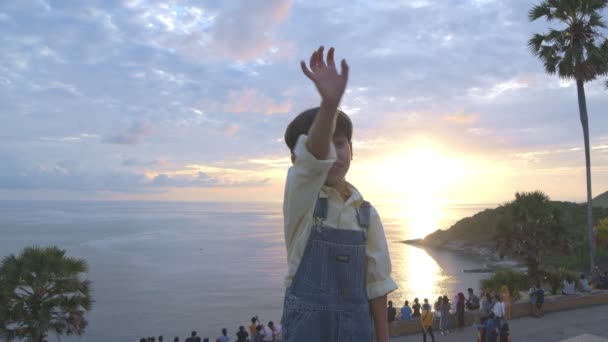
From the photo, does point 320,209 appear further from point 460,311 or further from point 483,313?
point 483,313

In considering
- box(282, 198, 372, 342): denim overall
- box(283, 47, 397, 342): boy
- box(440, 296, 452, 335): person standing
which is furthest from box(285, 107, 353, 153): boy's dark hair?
box(440, 296, 452, 335): person standing

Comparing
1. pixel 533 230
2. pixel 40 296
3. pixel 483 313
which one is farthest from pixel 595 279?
pixel 40 296

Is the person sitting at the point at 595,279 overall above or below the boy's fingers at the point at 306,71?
below

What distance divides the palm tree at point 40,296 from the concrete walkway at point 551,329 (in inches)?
350

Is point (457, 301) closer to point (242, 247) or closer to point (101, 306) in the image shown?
point (101, 306)

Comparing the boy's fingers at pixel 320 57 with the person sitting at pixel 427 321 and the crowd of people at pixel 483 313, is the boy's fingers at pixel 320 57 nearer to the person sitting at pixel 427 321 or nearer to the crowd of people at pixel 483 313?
the crowd of people at pixel 483 313

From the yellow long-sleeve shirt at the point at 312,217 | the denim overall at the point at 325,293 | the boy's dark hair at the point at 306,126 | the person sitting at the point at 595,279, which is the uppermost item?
the boy's dark hair at the point at 306,126

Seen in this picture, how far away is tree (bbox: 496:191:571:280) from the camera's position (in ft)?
59.2

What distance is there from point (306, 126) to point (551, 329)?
40.2 feet

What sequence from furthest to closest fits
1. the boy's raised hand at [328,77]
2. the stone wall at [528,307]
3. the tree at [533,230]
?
the tree at [533,230] → the stone wall at [528,307] → the boy's raised hand at [328,77]

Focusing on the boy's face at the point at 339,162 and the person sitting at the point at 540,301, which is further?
the person sitting at the point at 540,301

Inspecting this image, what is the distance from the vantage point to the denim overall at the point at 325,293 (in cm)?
172

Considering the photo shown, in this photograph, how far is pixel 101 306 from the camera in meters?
40.0

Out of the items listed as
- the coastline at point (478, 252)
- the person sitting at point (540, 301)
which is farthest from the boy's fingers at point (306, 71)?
the coastline at point (478, 252)
